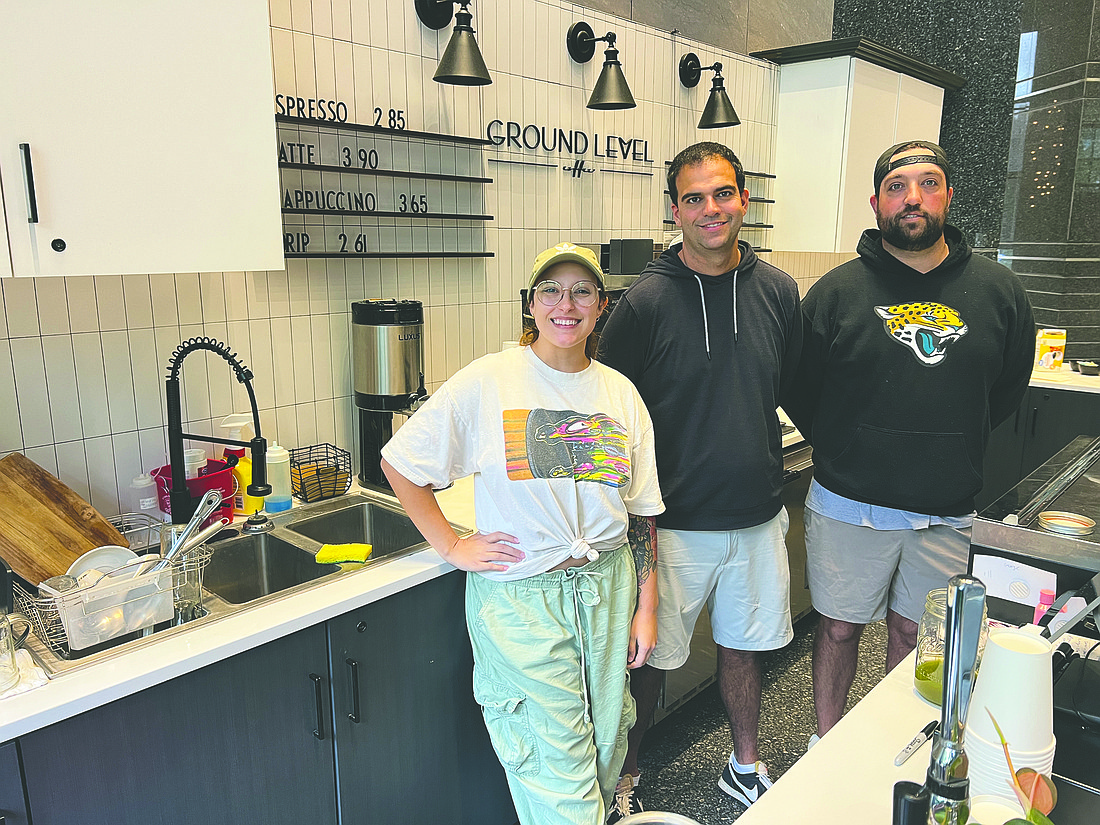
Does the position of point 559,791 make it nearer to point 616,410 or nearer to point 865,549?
point 616,410

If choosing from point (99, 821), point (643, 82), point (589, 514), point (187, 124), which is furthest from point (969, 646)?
point (643, 82)

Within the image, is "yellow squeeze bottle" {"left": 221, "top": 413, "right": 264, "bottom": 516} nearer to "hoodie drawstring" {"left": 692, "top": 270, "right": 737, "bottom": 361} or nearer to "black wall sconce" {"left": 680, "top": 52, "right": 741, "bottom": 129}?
"hoodie drawstring" {"left": 692, "top": 270, "right": 737, "bottom": 361}

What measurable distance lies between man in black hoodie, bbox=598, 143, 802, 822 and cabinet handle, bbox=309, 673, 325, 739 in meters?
0.87

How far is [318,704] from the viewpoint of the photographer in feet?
5.25

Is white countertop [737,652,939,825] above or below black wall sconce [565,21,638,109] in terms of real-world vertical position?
below

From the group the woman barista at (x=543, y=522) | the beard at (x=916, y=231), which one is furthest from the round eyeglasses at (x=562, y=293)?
the beard at (x=916, y=231)

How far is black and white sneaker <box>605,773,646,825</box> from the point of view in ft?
7.12

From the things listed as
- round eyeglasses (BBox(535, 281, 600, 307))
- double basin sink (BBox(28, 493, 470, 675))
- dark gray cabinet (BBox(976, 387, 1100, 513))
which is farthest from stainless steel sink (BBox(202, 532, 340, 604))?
dark gray cabinet (BBox(976, 387, 1100, 513))

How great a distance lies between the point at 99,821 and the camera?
52.1 inches

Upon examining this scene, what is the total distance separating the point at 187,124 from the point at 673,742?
2.17 metres

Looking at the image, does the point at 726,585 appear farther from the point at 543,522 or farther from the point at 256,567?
the point at 256,567

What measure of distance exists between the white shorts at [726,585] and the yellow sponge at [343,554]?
74cm

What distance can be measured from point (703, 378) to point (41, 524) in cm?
145

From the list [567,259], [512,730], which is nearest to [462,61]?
[567,259]
